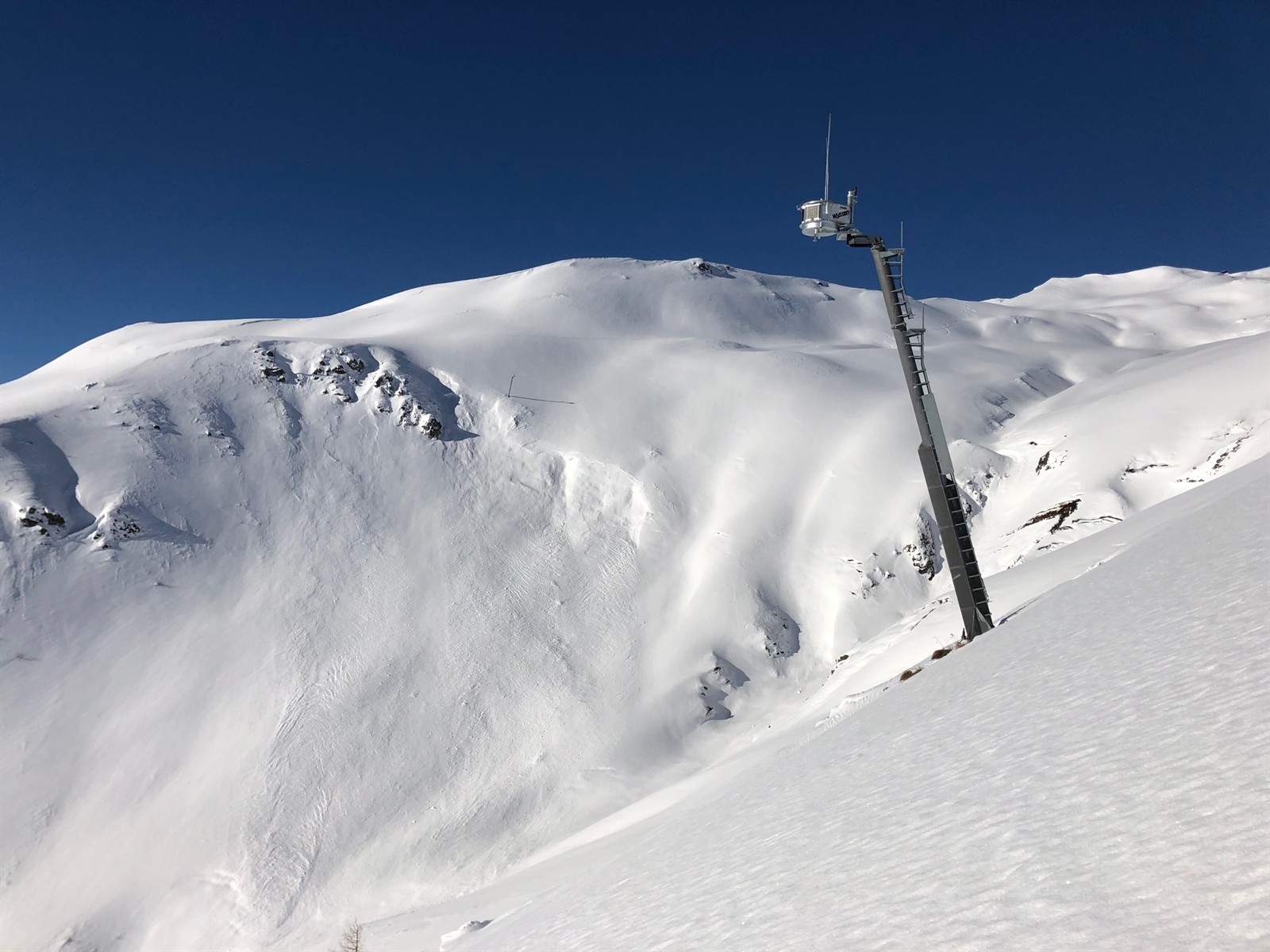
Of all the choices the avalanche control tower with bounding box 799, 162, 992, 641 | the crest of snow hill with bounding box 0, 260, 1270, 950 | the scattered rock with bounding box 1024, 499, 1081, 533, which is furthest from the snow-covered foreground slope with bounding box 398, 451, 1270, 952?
the scattered rock with bounding box 1024, 499, 1081, 533

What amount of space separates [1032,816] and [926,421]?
13309 mm

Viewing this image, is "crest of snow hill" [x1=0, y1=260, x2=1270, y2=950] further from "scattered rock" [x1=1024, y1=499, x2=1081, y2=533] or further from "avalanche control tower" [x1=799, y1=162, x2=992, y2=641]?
"avalanche control tower" [x1=799, y1=162, x2=992, y2=641]

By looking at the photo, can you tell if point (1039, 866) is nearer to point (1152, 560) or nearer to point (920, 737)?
point (920, 737)

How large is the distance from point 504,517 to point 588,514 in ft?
15.9

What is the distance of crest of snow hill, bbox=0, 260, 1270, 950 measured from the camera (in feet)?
92.1

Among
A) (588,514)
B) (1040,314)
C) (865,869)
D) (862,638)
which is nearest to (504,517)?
(588,514)

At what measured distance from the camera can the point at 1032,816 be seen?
454 cm

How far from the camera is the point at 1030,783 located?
197 inches

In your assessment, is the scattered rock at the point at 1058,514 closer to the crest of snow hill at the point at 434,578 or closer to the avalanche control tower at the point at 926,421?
the crest of snow hill at the point at 434,578

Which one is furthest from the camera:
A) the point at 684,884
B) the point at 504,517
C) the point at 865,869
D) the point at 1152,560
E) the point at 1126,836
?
the point at 504,517

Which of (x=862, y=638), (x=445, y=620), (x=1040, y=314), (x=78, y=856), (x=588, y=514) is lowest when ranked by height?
(x=862, y=638)

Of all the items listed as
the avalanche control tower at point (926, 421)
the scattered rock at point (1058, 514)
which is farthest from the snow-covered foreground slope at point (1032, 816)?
the scattered rock at point (1058, 514)

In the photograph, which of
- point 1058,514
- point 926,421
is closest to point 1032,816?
point 926,421

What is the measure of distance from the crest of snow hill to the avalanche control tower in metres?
4.73
